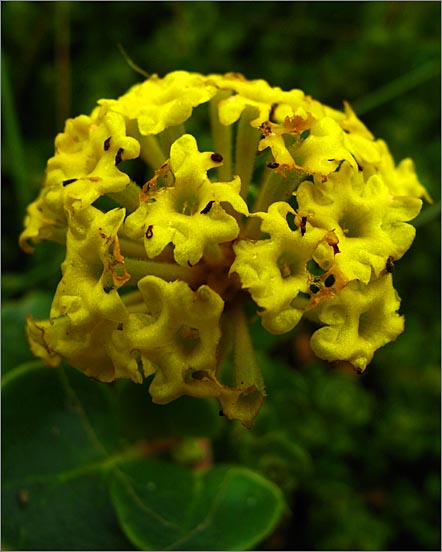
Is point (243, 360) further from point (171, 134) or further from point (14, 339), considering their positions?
point (14, 339)

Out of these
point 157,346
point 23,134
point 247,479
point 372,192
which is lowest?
point 247,479

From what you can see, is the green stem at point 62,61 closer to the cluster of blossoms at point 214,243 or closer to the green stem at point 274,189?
the cluster of blossoms at point 214,243

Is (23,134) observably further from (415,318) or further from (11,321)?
(415,318)

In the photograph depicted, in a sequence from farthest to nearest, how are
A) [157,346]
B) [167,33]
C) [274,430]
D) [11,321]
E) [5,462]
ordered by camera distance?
[167,33]
[274,430]
[11,321]
[5,462]
[157,346]

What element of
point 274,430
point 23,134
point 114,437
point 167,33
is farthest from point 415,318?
point 23,134

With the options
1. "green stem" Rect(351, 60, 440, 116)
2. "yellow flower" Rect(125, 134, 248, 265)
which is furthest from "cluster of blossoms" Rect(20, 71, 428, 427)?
"green stem" Rect(351, 60, 440, 116)

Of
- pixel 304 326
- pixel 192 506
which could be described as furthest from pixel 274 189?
pixel 304 326

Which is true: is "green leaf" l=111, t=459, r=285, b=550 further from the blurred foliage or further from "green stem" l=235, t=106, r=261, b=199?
"green stem" l=235, t=106, r=261, b=199
